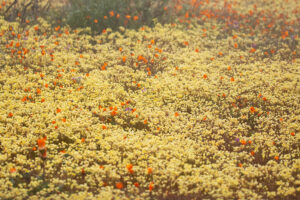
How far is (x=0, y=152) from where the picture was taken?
5699 mm

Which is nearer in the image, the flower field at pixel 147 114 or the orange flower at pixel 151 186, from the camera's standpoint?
the orange flower at pixel 151 186

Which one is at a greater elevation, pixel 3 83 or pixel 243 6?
pixel 243 6

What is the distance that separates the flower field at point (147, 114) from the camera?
5.20m

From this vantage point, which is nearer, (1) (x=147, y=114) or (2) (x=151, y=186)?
(2) (x=151, y=186)

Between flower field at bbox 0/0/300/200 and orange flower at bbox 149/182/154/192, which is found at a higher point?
flower field at bbox 0/0/300/200

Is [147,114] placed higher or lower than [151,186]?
higher

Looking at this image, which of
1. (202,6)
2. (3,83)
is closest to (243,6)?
(202,6)

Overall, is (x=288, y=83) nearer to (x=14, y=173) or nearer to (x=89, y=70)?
(x=89, y=70)

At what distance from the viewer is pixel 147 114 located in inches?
277

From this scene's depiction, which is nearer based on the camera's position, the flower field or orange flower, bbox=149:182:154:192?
orange flower, bbox=149:182:154:192

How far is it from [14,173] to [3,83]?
3606mm

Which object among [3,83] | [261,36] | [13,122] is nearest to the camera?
[13,122]

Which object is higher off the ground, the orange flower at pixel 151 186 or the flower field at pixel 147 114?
the flower field at pixel 147 114

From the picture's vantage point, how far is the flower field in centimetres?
520
